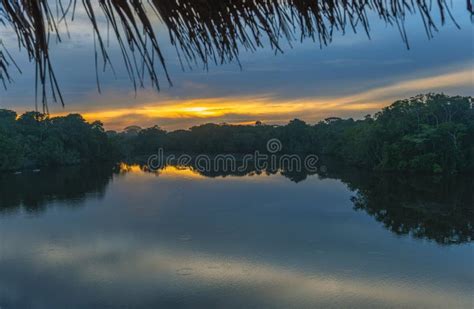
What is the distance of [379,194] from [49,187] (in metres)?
17.6

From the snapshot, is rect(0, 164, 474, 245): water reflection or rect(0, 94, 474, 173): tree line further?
rect(0, 94, 474, 173): tree line

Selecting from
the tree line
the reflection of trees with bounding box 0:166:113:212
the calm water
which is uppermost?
the tree line

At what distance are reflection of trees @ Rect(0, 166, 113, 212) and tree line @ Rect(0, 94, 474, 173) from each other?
2690 mm

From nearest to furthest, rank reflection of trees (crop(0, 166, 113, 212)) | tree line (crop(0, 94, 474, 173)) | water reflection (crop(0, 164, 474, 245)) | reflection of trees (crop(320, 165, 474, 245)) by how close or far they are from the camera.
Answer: reflection of trees (crop(320, 165, 474, 245))
water reflection (crop(0, 164, 474, 245))
reflection of trees (crop(0, 166, 113, 212))
tree line (crop(0, 94, 474, 173))

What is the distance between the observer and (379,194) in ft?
65.3

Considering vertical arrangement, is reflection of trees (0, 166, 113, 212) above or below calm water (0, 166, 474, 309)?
above

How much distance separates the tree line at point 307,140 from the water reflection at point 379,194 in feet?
5.20

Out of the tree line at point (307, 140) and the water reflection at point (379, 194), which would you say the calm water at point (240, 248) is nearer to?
the water reflection at point (379, 194)

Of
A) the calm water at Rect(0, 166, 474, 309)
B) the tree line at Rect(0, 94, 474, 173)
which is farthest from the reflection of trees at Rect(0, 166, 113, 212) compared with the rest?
the tree line at Rect(0, 94, 474, 173)

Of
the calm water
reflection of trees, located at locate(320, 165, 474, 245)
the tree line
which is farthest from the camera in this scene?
the tree line

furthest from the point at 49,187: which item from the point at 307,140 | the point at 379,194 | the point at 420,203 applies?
the point at 307,140

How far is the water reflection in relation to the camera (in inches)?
571

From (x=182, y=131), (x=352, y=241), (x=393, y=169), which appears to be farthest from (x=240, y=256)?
(x=182, y=131)

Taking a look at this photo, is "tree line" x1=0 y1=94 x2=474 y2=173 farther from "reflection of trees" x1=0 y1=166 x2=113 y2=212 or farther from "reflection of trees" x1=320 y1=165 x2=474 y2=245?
"reflection of trees" x1=0 y1=166 x2=113 y2=212
